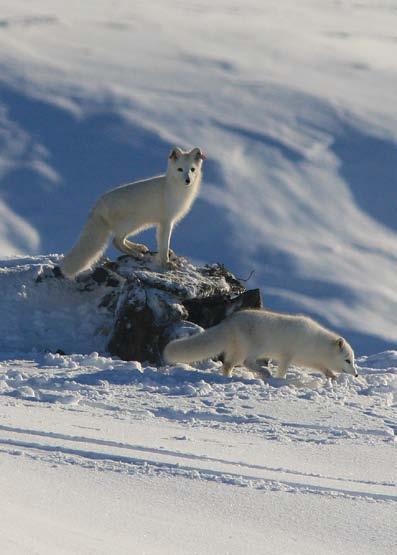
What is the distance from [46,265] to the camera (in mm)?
10859

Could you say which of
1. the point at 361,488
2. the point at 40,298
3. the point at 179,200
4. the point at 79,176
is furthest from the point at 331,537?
the point at 79,176

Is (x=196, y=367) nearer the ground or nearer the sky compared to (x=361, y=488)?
nearer the sky

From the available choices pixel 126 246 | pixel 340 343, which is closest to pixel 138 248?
pixel 126 246

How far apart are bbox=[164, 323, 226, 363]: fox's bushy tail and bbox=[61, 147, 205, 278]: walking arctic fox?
5.75ft

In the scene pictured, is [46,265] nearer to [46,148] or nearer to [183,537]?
[183,537]

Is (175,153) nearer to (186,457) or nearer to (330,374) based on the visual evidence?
(330,374)

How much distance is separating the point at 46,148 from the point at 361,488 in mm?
26125

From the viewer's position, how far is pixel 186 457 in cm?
534

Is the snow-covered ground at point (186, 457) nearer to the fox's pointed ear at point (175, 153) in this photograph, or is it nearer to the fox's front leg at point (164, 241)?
the fox's front leg at point (164, 241)

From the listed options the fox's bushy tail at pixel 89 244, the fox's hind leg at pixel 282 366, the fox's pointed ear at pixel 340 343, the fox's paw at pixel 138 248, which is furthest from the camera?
the fox's paw at pixel 138 248

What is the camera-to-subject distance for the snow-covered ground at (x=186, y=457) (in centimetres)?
393

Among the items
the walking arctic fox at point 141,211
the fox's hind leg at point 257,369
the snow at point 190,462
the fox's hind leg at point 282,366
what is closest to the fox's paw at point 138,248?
the walking arctic fox at point 141,211

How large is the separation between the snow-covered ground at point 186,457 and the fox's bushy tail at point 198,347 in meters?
0.19

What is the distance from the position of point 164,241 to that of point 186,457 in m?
4.91
